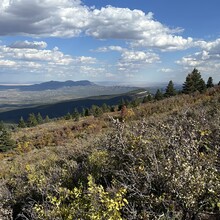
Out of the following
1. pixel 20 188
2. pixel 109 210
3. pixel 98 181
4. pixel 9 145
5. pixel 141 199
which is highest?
pixel 109 210

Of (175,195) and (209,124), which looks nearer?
(175,195)

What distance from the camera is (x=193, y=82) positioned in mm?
49438

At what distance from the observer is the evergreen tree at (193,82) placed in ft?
159

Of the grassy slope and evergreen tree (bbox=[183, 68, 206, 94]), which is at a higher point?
evergreen tree (bbox=[183, 68, 206, 94])

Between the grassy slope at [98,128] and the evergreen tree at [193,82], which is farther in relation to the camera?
the evergreen tree at [193,82]

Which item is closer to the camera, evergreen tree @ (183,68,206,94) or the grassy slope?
the grassy slope

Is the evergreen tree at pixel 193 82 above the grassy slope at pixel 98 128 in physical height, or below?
above

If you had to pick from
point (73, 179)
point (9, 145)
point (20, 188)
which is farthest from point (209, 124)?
point (9, 145)

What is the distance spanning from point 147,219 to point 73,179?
17.3 ft

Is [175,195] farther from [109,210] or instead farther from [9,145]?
[9,145]

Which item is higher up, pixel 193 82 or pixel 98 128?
pixel 193 82

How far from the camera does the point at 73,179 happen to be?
10.8 meters

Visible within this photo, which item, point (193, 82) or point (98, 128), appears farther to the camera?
point (193, 82)

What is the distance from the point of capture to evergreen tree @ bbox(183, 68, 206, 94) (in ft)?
159
